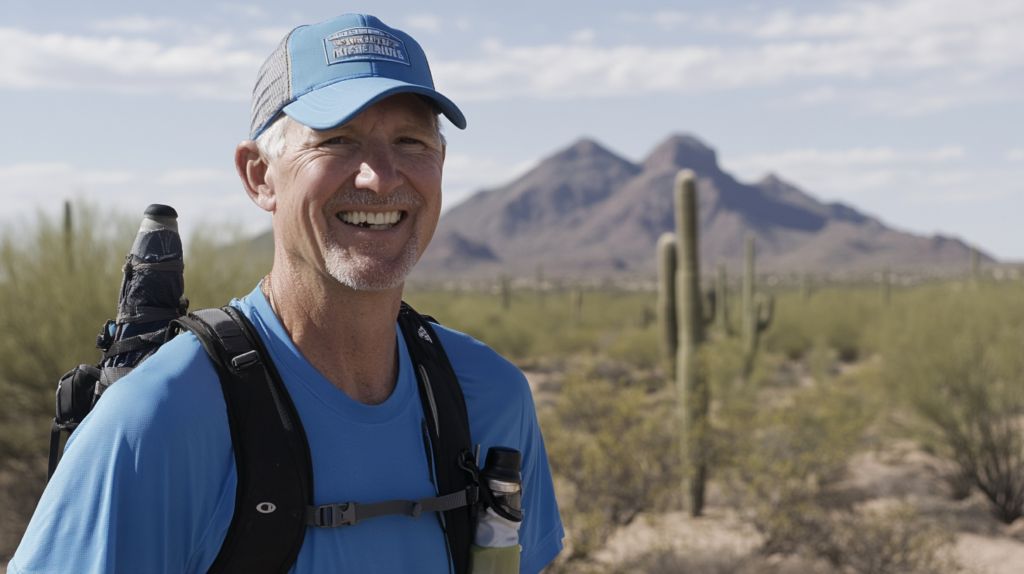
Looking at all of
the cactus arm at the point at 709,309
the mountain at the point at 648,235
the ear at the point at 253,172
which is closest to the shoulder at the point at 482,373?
the ear at the point at 253,172

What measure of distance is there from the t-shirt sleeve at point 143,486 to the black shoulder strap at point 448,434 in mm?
421

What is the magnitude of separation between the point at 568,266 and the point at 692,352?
12652 cm

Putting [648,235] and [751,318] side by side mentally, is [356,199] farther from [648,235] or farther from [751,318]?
[648,235]

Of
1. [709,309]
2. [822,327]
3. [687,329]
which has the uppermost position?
[709,309]

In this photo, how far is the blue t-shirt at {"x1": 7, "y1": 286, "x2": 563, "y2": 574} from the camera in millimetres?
1241

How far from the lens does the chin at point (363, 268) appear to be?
1539 mm

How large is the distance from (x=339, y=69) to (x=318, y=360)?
0.55 metres

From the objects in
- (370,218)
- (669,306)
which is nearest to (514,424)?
(370,218)

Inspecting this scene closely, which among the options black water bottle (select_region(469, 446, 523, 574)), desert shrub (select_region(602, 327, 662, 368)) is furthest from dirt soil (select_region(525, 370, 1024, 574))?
desert shrub (select_region(602, 327, 662, 368))

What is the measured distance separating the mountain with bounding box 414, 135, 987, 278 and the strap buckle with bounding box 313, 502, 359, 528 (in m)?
120

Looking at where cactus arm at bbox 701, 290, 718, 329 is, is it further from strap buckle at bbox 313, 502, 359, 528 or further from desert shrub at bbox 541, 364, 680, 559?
strap buckle at bbox 313, 502, 359, 528

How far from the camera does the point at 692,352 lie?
11859 millimetres

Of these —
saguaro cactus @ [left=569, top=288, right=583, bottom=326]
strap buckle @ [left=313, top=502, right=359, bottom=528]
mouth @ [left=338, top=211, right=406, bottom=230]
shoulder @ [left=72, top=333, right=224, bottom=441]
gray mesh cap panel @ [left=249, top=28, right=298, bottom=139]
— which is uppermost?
gray mesh cap panel @ [left=249, top=28, right=298, bottom=139]

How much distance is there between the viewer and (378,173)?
1528mm
